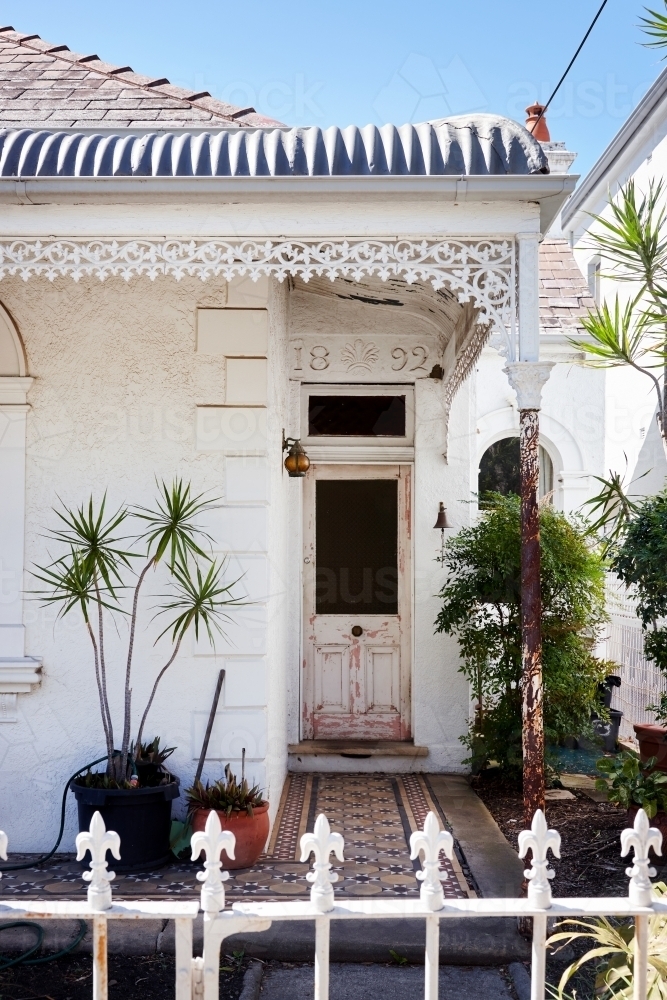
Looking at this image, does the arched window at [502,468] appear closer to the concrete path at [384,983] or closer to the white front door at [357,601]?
the white front door at [357,601]

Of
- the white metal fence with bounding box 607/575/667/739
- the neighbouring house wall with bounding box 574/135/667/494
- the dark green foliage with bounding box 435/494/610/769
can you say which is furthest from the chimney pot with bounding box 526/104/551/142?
the dark green foliage with bounding box 435/494/610/769

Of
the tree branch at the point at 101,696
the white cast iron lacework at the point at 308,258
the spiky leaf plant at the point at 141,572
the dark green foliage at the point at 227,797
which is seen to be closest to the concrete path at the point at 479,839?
the dark green foliage at the point at 227,797

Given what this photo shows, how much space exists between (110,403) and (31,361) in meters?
0.55

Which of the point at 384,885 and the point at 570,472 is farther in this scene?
the point at 570,472

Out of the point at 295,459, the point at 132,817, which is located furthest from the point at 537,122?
the point at 132,817

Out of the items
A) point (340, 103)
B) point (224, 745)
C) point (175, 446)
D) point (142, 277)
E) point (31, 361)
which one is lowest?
point (224, 745)

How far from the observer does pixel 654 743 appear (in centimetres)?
602

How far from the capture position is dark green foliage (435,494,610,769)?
6578 millimetres

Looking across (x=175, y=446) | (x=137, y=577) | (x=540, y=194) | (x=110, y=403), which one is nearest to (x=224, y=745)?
(x=137, y=577)

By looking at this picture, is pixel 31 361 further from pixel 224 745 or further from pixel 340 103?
pixel 340 103

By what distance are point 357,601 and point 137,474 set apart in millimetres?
2748

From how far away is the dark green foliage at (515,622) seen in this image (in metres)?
6.58

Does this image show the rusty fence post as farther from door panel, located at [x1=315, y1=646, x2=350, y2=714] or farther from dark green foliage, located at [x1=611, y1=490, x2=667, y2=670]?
door panel, located at [x1=315, y1=646, x2=350, y2=714]

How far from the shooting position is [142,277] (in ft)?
17.8
